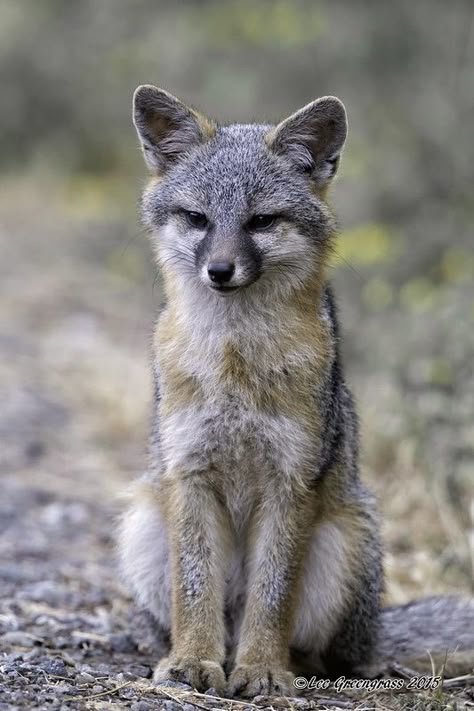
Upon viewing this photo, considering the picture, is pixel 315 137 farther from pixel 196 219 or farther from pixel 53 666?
pixel 53 666

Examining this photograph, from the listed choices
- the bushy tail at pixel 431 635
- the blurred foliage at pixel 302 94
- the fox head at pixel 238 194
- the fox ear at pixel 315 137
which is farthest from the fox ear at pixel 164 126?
the blurred foliage at pixel 302 94

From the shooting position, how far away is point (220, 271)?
5039 mm

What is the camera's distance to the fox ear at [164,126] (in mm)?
5680

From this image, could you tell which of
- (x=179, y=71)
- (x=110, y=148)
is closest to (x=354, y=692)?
(x=179, y=71)

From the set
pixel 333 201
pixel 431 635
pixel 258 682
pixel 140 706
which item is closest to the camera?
pixel 140 706

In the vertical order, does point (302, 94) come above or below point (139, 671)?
above

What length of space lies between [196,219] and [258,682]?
233 centimetres

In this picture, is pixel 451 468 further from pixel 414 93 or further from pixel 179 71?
pixel 179 71

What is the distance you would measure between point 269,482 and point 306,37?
11.3 meters

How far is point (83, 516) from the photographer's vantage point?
8.64 metres

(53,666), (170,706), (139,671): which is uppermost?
(170,706)

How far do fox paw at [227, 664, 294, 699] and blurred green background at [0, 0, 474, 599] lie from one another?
263 centimetres

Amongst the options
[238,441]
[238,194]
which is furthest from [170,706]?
[238,194]

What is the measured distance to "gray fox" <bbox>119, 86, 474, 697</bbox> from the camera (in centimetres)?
521
